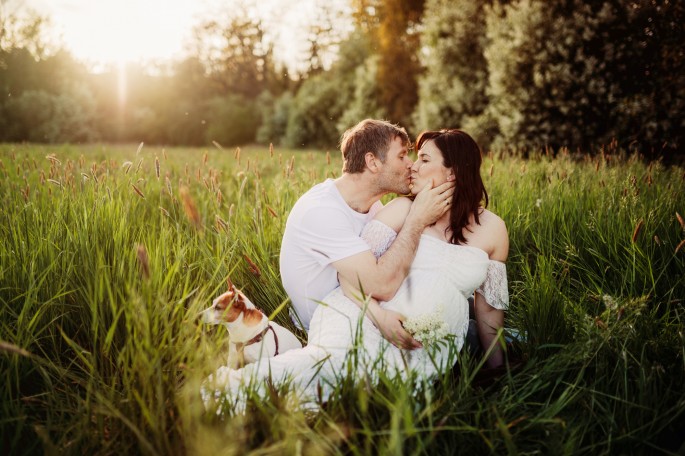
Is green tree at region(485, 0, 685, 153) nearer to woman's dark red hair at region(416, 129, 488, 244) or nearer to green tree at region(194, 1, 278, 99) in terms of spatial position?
woman's dark red hair at region(416, 129, 488, 244)

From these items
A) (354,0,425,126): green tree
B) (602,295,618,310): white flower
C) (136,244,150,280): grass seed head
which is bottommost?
(602,295,618,310): white flower

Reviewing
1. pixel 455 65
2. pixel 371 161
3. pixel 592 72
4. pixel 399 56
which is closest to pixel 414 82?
pixel 399 56

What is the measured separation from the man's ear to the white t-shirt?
0.92ft

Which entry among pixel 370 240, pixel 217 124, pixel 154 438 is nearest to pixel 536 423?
pixel 370 240

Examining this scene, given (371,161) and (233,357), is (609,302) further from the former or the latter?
(233,357)

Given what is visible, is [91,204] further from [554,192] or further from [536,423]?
[554,192]

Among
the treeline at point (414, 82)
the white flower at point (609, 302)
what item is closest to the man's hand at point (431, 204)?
the white flower at point (609, 302)

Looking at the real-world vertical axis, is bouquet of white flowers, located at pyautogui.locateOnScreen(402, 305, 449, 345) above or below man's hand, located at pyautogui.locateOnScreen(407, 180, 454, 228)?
below

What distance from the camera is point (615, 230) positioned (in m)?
3.43

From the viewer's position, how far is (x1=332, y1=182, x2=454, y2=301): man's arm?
102 inches

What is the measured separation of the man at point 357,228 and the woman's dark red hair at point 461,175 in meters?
0.08

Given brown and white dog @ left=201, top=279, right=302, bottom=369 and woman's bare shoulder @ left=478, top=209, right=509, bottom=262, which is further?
woman's bare shoulder @ left=478, top=209, right=509, bottom=262

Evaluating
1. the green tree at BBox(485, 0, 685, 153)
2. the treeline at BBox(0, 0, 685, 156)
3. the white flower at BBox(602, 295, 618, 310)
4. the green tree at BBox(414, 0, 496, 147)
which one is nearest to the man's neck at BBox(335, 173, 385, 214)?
the white flower at BBox(602, 295, 618, 310)

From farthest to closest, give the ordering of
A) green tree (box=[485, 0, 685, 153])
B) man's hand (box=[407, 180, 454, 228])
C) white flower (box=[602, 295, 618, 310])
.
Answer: green tree (box=[485, 0, 685, 153]) < man's hand (box=[407, 180, 454, 228]) < white flower (box=[602, 295, 618, 310])
